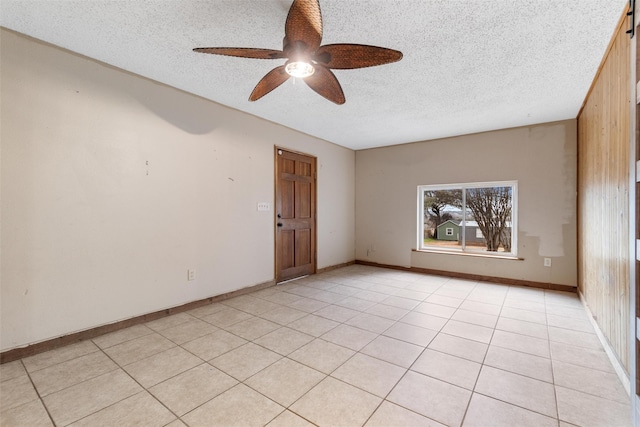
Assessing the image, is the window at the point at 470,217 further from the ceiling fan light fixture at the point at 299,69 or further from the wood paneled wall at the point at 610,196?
the ceiling fan light fixture at the point at 299,69

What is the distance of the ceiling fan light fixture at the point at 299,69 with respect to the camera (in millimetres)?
1874

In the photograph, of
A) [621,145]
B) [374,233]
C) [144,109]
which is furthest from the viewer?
[374,233]

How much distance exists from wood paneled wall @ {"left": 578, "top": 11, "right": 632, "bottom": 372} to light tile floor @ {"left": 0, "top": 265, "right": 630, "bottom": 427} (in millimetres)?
377

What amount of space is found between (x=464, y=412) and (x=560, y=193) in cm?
382

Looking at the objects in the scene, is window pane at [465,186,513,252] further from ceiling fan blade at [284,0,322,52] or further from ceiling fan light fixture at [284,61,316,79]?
ceiling fan blade at [284,0,322,52]

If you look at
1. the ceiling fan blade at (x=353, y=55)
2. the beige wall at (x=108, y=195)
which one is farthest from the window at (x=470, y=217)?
the ceiling fan blade at (x=353, y=55)

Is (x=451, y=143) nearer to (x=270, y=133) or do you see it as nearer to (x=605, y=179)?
(x=605, y=179)

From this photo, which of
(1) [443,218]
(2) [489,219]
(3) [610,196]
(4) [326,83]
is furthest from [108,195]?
(2) [489,219]

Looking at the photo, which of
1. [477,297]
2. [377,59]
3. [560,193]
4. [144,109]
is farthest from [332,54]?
[560,193]

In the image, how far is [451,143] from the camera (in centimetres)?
481

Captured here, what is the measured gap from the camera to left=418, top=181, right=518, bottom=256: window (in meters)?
4.46

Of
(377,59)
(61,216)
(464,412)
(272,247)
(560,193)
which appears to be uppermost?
(377,59)

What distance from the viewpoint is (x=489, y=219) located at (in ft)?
15.2

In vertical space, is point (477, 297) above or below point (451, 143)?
below
